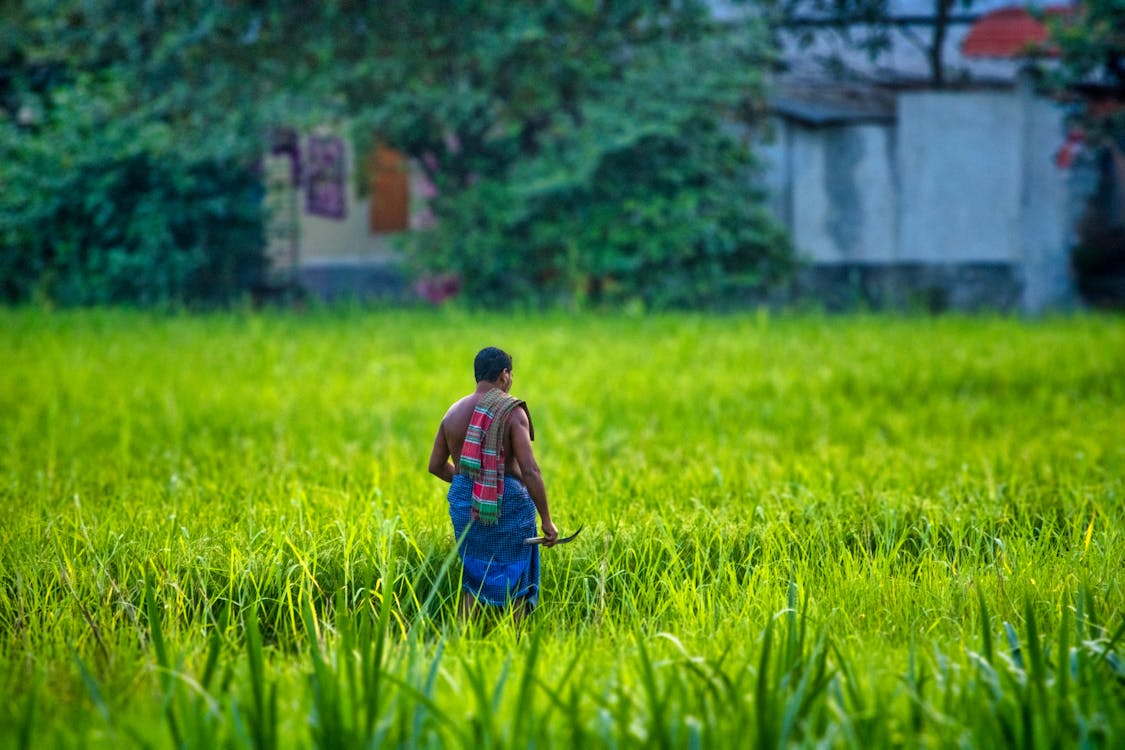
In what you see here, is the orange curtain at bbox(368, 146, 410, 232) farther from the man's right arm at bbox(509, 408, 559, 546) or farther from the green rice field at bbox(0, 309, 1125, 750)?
the man's right arm at bbox(509, 408, 559, 546)

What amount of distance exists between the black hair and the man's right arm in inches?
3.0

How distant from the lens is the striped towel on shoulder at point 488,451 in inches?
77.9

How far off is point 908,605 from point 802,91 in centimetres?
1316

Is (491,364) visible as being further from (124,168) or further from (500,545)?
(124,168)

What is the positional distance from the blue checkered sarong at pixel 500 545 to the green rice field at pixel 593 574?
0.09 meters

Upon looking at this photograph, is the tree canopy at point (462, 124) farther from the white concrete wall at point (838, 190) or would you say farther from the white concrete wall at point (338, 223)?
the white concrete wall at point (838, 190)

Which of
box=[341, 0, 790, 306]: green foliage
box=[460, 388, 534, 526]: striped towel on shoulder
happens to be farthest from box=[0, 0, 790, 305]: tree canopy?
box=[460, 388, 534, 526]: striped towel on shoulder

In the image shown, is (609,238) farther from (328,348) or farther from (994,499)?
(994,499)

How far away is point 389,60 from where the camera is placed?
12.8 meters

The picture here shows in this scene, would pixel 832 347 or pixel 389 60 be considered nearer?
pixel 832 347

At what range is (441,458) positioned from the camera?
6.93 ft

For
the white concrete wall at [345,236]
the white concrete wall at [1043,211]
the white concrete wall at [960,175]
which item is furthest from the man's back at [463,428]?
the white concrete wall at [345,236]

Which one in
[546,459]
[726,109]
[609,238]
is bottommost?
[546,459]

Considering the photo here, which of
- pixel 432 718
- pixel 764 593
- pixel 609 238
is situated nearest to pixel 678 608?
pixel 764 593
